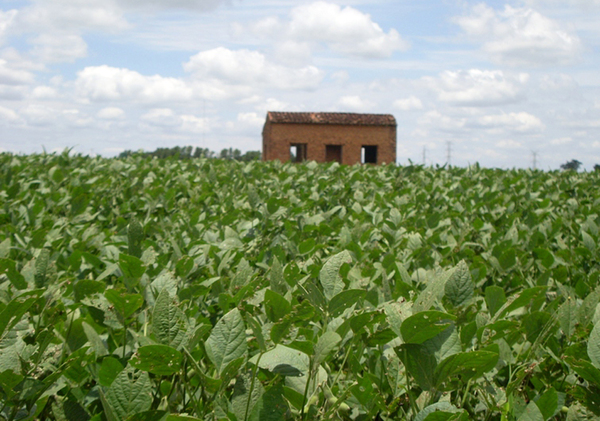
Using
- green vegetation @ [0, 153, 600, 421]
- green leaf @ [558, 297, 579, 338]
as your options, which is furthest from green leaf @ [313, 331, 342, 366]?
green leaf @ [558, 297, 579, 338]

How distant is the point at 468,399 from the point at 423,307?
0.42 meters

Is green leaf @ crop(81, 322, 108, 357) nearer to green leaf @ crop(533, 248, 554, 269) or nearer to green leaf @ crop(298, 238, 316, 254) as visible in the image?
green leaf @ crop(298, 238, 316, 254)

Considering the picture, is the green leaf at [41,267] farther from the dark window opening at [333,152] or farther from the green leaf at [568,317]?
the dark window opening at [333,152]

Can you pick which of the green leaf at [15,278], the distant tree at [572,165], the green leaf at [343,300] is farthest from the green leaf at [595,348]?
the distant tree at [572,165]

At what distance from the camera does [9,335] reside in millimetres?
1417

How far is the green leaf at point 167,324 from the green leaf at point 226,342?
6cm

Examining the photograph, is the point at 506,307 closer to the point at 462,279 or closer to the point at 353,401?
the point at 462,279

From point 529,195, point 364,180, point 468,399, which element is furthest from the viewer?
point 364,180

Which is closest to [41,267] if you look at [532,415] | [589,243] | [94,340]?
[94,340]

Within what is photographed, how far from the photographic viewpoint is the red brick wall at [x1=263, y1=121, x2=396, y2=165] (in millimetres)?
41969

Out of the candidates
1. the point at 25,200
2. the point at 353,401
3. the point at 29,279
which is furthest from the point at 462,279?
the point at 25,200

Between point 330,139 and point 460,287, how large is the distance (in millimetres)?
41676

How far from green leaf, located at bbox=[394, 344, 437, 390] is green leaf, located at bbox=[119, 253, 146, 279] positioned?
34.7 inches

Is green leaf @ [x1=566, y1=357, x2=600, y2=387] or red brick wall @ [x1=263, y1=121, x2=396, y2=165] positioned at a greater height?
red brick wall @ [x1=263, y1=121, x2=396, y2=165]
